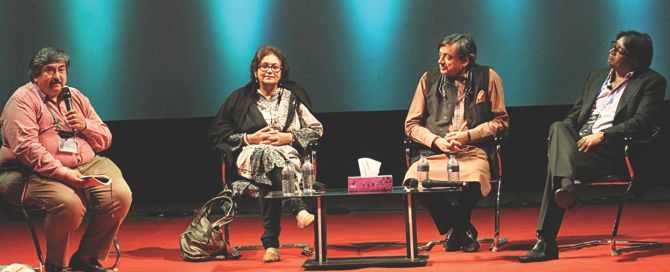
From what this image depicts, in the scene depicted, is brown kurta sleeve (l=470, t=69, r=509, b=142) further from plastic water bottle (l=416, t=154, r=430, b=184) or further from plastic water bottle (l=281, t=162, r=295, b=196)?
plastic water bottle (l=281, t=162, r=295, b=196)

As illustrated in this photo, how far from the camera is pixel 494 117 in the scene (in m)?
4.79

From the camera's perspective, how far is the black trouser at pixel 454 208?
181 inches

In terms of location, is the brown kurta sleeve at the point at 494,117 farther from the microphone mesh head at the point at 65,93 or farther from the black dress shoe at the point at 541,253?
the microphone mesh head at the point at 65,93

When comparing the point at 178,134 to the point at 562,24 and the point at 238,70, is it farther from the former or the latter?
the point at 562,24

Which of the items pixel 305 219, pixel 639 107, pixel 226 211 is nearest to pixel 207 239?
pixel 226 211

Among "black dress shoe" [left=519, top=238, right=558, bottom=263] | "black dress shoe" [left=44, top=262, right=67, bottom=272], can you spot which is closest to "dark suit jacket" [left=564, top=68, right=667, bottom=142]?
"black dress shoe" [left=519, top=238, right=558, bottom=263]

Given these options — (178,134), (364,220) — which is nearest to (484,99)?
(364,220)

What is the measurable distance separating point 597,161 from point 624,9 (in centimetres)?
238

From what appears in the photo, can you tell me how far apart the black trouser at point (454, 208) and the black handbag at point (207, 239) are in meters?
0.99

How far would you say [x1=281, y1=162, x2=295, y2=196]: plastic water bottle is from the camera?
425 cm

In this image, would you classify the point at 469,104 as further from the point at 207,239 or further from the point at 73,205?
Answer: the point at 73,205

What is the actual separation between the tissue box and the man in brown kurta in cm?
56

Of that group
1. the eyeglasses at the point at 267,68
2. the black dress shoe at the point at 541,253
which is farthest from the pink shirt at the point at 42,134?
the black dress shoe at the point at 541,253

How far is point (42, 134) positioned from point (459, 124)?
2.07m
